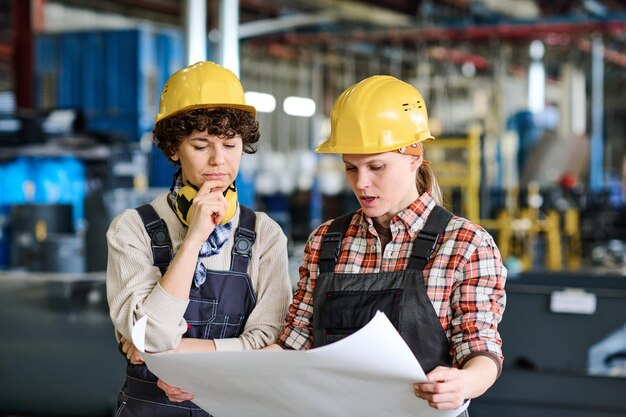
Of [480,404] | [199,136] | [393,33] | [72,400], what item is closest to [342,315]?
[199,136]

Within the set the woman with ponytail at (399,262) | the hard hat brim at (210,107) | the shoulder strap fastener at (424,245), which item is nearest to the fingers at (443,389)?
the woman with ponytail at (399,262)

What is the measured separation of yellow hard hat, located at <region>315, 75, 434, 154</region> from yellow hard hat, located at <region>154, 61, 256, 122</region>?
0.25 m

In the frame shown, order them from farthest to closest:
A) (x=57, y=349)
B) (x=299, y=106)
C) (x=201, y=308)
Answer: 1. (x=299, y=106)
2. (x=57, y=349)
3. (x=201, y=308)

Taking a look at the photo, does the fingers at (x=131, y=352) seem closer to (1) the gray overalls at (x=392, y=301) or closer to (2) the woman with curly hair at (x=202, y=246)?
(2) the woman with curly hair at (x=202, y=246)

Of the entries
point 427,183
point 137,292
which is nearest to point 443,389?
point 427,183

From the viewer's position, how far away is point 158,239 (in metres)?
1.90

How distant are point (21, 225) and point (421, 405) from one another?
6.43m

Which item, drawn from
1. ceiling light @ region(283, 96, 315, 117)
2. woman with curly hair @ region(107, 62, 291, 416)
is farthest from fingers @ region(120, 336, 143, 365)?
ceiling light @ region(283, 96, 315, 117)

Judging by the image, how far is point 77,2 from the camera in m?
16.5

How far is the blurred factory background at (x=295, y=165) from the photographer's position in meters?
4.34

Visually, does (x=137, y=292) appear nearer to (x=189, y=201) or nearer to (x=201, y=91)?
(x=189, y=201)

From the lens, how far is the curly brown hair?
1.89 meters

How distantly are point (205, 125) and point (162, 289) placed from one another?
1.19 feet

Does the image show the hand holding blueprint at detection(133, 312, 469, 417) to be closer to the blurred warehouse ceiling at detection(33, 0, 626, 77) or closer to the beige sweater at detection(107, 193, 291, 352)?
the beige sweater at detection(107, 193, 291, 352)
